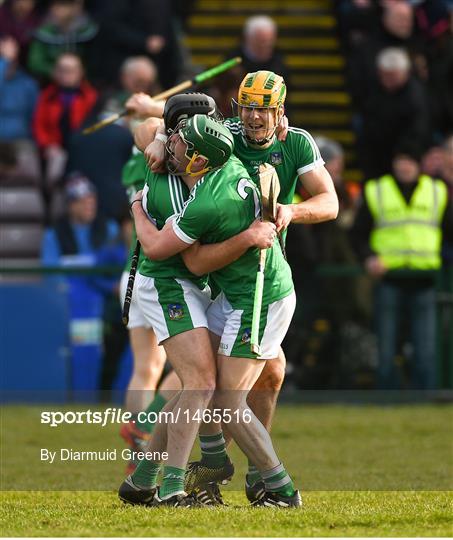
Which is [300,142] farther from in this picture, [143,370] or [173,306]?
[143,370]

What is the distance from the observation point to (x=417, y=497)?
9047 millimetres

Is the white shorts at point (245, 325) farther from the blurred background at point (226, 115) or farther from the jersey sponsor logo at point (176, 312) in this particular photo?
the blurred background at point (226, 115)

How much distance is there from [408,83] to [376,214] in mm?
2536

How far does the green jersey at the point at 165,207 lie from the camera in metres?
8.48

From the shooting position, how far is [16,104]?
17.3 meters

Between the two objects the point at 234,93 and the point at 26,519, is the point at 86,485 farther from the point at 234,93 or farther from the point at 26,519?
the point at 234,93

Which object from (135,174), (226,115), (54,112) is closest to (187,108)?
(135,174)

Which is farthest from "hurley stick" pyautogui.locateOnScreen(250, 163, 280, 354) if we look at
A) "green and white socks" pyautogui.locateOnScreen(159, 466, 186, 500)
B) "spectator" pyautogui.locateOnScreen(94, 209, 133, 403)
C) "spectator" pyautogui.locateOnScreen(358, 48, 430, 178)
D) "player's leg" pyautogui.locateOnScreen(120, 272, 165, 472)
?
"spectator" pyautogui.locateOnScreen(358, 48, 430, 178)

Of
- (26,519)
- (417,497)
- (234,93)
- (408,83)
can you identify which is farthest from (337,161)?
(26,519)

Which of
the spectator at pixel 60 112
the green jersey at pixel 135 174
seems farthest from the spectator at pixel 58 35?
the green jersey at pixel 135 174

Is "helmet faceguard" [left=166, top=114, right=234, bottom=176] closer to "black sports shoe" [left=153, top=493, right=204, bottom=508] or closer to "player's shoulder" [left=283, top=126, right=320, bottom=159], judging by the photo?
"player's shoulder" [left=283, top=126, right=320, bottom=159]

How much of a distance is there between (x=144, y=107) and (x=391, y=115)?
7.33 meters

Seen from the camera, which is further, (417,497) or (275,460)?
(417,497)

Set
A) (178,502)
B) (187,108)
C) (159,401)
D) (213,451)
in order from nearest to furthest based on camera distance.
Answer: (178,502), (187,108), (213,451), (159,401)
